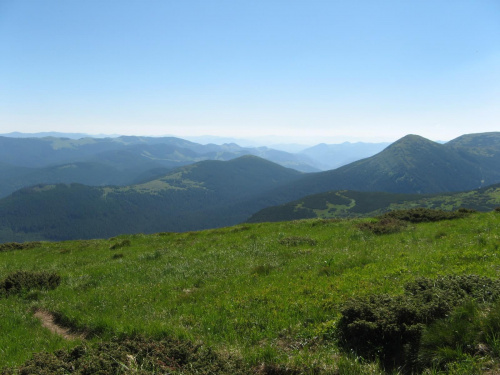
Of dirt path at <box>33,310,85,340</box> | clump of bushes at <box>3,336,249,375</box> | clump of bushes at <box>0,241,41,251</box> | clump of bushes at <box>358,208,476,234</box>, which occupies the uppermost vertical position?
clump of bushes at <box>358,208,476,234</box>

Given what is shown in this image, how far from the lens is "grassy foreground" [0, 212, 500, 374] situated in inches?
272

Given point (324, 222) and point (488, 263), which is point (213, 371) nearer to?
point (488, 263)

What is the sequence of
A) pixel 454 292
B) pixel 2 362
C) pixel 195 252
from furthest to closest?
pixel 195 252 < pixel 2 362 < pixel 454 292

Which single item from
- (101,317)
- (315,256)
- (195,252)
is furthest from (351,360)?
(195,252)

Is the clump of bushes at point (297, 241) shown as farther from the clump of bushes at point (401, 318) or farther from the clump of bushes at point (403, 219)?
the clump of bushes at point (401, 318)

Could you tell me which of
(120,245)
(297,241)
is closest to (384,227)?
(297,241)

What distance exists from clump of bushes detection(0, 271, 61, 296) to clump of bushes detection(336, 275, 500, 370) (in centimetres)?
1538

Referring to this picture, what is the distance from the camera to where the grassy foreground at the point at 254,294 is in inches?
272

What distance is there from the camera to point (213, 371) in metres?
5.45

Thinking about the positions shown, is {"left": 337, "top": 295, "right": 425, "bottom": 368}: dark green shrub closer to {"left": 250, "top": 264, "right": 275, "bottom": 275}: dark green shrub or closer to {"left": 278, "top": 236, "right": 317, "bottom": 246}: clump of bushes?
{"left": 250, "top": 264, "right": 275, "bottom": 275}: dark green shrub

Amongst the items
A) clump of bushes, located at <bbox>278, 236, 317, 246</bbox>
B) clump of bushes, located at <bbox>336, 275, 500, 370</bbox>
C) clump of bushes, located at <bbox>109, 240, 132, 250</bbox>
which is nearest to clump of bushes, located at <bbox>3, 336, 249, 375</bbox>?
clump of bushes, located at <bbox>336, 275, 500, 370</bbox>

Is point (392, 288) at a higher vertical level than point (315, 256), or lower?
higher

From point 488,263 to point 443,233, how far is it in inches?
345

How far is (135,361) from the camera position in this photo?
227 inches
